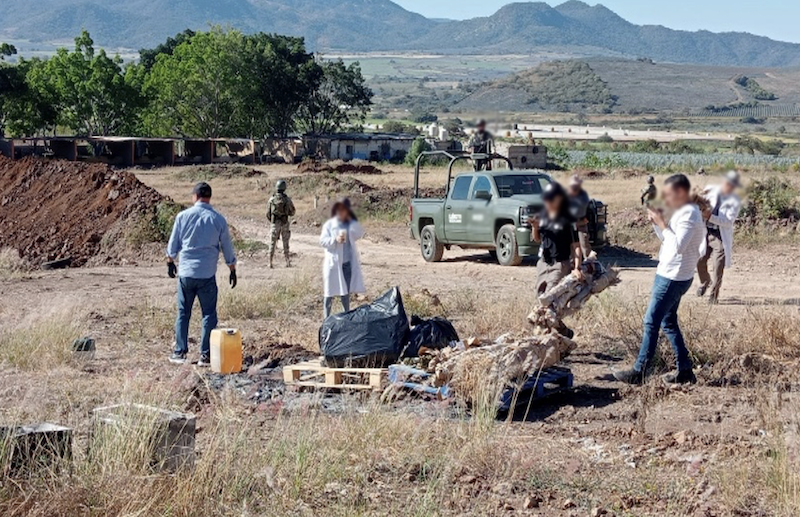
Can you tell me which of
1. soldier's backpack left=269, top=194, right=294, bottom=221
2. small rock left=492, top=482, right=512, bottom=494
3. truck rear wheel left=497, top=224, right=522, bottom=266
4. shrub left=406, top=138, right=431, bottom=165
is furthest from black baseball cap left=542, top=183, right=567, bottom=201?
truck rear wheel left=497, top=224, right=522, bottom=266

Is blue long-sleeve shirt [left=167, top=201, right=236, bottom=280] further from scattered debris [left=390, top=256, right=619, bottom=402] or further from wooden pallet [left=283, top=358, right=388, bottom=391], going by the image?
scattered debris [left=390, top=256, right=619, bottom=402]

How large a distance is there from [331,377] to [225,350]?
53.4 inches

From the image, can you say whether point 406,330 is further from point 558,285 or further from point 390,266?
point 390,266

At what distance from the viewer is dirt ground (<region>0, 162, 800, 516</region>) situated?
732 centimetres

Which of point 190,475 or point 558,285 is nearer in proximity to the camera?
point 190,475

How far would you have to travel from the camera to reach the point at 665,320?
32.3 feet

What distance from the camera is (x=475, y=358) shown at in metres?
9.56

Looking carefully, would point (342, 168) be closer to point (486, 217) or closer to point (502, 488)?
point (486, 217)

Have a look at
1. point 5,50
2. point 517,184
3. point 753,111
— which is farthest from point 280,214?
point 5,50

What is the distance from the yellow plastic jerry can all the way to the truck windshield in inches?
190

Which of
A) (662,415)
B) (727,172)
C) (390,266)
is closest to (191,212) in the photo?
(662,415)

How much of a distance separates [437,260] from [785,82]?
15934 mm

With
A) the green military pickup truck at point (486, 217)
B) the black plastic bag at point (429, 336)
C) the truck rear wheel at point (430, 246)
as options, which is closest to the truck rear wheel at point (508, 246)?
the green military pickup truck at point (486, 217)

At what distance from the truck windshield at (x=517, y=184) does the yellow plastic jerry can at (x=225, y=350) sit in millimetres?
4831
